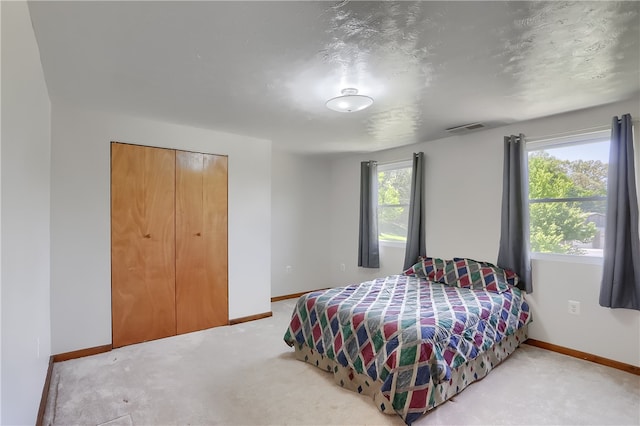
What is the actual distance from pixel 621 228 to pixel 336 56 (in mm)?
2718

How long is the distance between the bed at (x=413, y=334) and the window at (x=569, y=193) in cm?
61

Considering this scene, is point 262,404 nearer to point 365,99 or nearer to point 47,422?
point 47,422

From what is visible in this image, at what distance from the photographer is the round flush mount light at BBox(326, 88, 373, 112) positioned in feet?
8.13

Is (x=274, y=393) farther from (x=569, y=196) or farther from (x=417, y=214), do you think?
(x=569, y=196)

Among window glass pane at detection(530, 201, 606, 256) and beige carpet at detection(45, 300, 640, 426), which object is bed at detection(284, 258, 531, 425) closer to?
beige carpet at detection(45, 300, 640, 426)

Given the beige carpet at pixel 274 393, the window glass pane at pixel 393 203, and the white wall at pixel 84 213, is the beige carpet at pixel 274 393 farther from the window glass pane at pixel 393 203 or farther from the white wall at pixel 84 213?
the window glass pane at pixel 393 203

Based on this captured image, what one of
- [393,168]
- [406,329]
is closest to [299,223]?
[393,168]

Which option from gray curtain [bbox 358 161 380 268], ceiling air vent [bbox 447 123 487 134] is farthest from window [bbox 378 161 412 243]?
ceiling air vent [bbox 447 123 487 134]

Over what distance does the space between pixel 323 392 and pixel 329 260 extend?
348cm

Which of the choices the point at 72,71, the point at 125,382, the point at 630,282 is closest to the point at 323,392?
the point at 125,382

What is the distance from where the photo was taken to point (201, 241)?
3.75m

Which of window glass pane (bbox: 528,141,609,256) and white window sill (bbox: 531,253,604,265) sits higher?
window glass pane (bbox: 528,141,609,256)

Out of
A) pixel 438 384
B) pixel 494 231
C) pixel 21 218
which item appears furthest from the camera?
pixel 494 231

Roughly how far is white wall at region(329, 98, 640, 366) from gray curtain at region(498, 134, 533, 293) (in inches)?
5.2
